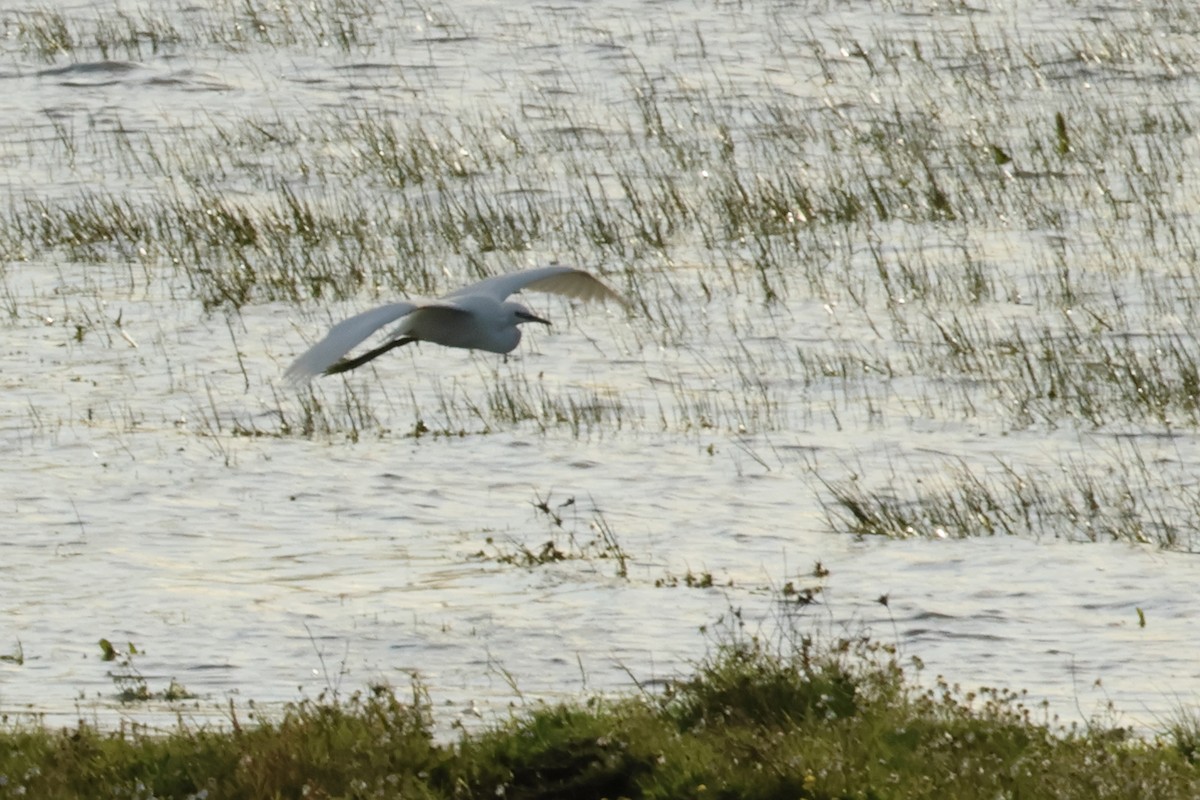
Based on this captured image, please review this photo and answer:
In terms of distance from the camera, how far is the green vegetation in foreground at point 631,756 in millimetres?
5484

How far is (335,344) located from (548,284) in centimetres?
275

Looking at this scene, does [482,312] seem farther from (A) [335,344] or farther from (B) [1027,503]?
(B) [1027,503]

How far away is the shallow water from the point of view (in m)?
7.53

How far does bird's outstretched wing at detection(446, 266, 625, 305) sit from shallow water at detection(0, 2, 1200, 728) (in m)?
0.99

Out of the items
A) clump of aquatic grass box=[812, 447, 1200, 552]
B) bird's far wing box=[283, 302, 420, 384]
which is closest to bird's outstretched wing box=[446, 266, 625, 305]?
clump of aquatic grass box=[812, 447, 1200, 552]

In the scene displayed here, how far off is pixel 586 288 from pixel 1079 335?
12.9 ft

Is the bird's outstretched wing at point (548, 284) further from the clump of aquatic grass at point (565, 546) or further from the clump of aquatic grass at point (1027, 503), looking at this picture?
the clump of aquatic grass at point (1027, 503)

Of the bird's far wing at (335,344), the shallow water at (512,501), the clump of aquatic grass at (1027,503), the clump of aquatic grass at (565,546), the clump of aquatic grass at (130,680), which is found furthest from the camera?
the clump of aquatic grass at (1027,503)

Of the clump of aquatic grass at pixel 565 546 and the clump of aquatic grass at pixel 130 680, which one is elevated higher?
the clump of aquatic grass at pixel 565 546

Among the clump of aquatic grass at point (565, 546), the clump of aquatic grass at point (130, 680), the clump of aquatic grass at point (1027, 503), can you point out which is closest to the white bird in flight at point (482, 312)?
the clump of aquatic grass at point (565, 546)

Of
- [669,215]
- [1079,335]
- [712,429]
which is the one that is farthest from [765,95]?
[712,429]

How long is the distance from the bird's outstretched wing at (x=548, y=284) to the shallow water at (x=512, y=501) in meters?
0.99

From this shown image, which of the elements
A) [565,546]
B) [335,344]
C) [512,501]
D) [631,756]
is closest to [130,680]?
[335,344]

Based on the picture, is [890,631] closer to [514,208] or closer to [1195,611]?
[1195,611]
